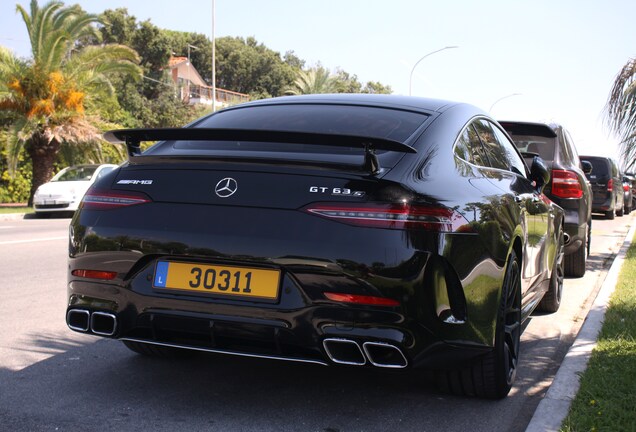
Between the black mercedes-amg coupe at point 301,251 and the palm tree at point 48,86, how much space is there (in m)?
21.2

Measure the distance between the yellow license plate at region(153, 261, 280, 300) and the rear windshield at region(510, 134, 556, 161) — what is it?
19.3ft

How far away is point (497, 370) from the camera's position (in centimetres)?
396

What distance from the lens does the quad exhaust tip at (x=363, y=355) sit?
11.0 ft

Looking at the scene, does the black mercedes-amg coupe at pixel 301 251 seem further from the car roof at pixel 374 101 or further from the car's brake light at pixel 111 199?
the car roof at pixel 374 101

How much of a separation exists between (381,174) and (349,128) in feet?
2.33

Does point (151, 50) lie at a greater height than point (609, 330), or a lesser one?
greater

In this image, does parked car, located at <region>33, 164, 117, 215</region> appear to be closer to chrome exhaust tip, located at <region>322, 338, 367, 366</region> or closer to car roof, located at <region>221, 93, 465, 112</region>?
car roof, located at <region>221, 93, 465, 112</region>

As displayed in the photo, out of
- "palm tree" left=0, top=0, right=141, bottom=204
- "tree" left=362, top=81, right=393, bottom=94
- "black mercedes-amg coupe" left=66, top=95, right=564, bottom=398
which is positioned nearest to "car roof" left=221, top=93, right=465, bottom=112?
"black mercedes-amg coupe" left=66, top=95, right=564, bottom=398

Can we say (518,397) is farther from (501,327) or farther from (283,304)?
(283,304)

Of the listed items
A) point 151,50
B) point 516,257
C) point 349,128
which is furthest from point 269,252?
point 151,50

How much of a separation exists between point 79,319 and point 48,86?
22154mm

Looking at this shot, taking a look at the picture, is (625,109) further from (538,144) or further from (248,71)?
(248,71)

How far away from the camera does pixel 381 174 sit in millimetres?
3438

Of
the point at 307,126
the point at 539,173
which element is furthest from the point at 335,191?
the point at 539,173
